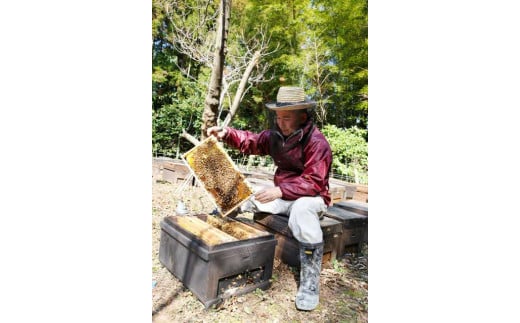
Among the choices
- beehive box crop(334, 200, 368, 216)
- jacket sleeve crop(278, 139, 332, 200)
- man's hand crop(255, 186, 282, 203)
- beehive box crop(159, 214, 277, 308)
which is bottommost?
beehive box crop(159, 214, 277, 308)

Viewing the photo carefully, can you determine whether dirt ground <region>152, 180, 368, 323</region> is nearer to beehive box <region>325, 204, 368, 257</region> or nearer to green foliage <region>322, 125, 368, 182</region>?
beehive box <region>325, 204, 368, 257</region>

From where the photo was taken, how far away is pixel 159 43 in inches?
101

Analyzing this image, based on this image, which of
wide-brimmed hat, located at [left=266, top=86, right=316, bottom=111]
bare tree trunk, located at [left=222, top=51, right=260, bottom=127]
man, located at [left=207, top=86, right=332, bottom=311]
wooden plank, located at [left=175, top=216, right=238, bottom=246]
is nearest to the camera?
wooden plank, located at [left=175, top=216, right=238, bottom=246]

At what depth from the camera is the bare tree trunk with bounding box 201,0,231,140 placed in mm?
2633

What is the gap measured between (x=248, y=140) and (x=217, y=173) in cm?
45

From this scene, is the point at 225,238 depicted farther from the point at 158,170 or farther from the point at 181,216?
the point at 158,170

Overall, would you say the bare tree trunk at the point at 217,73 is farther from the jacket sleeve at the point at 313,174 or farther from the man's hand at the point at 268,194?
the jacket sleeve at the point at 313,174

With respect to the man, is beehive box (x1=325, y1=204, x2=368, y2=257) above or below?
below

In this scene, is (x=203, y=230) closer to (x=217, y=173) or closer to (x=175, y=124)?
(x=217, y=173)

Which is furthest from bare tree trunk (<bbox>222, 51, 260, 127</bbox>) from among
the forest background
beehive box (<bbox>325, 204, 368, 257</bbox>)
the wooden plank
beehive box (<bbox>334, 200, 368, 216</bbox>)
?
beehive box (<bbox>334, 200, 368, 216</bbox>)

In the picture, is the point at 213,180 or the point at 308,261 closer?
the point at 308,261

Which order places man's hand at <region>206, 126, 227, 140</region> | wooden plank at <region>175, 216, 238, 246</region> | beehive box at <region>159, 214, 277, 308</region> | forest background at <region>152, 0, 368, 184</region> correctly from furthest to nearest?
man's hand at <region>206, 126, 227, 140</region> → forest background at <region>152, 0, 368, 184</region> → wooden plank at <region>175, 216, 238, 246</region> → beehive box at <region>159, 214, 277, 308</region>

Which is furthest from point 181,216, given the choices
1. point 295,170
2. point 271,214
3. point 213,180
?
point 295,170

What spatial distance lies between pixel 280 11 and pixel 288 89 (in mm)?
820
